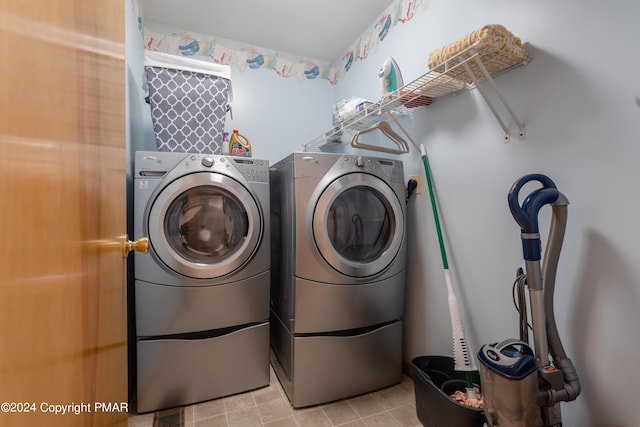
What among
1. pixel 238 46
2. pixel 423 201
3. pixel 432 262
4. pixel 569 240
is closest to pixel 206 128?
pixel 238 46

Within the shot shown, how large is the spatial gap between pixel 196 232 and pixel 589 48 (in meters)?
1.89

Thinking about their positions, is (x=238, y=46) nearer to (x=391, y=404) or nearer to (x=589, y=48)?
(x=589, y=48)

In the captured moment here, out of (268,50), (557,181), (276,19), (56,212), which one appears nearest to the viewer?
(56,212)

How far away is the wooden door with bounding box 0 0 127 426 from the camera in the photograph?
26cm

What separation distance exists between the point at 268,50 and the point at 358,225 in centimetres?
198

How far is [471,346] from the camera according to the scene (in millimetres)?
1475

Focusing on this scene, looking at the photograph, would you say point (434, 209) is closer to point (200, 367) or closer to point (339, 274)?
point (339, 274)

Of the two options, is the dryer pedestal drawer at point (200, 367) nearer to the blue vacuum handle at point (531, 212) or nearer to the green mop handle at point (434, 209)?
the green mop handle at point (434, 209)

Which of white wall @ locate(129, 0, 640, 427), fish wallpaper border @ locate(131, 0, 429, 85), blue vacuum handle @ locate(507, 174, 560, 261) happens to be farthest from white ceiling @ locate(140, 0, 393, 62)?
blue vacuum handle @ locate(507, 174, 560, 261)

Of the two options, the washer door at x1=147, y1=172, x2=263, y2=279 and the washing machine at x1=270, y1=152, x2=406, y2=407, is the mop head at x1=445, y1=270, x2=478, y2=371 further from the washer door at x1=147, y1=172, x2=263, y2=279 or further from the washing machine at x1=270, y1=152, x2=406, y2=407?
the washer door at x1=147, y1=172, x2=263, y2=279

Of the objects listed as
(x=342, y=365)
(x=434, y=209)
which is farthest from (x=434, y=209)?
(x=342, y=365)

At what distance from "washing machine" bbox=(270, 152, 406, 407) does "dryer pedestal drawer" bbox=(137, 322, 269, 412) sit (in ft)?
0.60

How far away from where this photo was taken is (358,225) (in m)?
1.73

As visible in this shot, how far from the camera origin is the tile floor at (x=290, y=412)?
4.86ft
